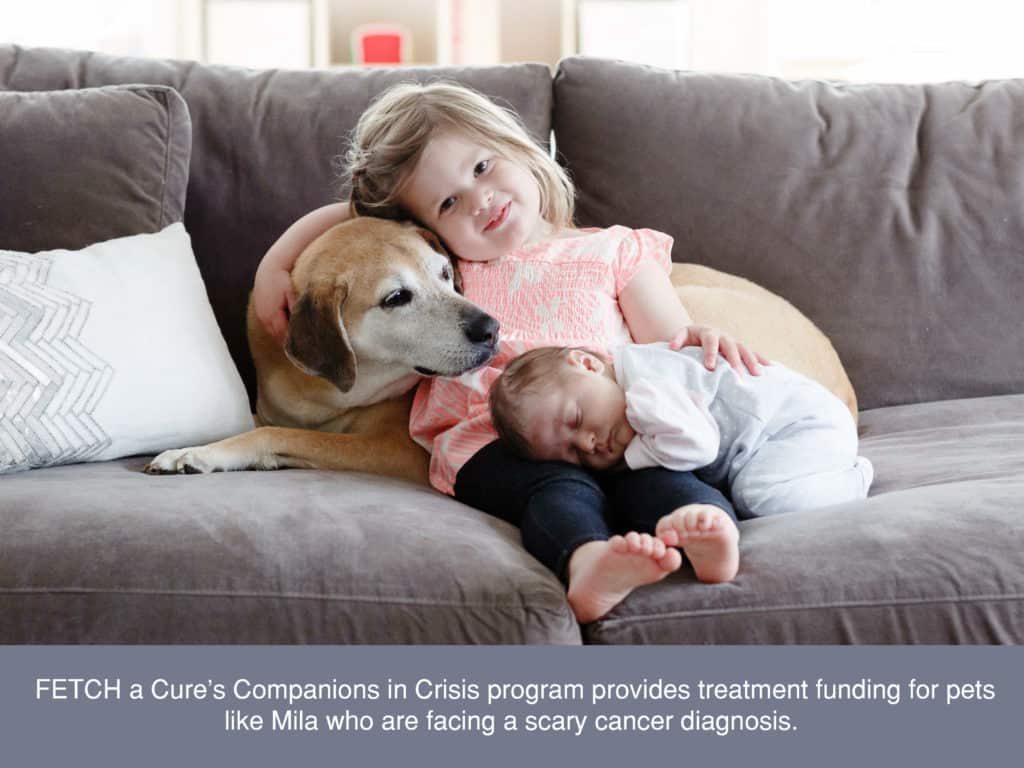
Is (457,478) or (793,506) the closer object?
(793,506)

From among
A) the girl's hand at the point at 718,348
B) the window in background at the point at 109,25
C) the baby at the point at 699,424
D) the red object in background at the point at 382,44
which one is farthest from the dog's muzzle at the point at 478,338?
the window in background at the point at 109,25

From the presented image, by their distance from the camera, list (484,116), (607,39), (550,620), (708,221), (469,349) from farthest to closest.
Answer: (607,39)
(708,221)
(484,116)
(469,349)
(550,620)

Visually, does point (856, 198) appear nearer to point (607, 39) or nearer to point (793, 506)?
point (793, 506)

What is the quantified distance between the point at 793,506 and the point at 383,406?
84 centimetres

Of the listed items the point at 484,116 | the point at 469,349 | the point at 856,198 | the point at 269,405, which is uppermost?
the point at 484,116

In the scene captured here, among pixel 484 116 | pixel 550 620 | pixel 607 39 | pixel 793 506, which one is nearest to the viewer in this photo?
pixel 550 620

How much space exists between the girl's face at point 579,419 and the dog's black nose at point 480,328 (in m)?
0.31

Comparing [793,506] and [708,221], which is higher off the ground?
[708,221]

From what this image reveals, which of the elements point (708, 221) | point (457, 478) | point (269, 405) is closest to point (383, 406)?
point (269, 405)

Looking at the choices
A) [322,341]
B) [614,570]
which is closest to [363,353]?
[322,341]

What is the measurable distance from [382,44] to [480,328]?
3768mm

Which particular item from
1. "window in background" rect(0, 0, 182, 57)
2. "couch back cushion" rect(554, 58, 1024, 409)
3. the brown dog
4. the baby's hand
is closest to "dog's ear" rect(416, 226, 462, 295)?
the brown dog

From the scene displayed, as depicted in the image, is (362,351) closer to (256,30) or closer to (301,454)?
(301,454)

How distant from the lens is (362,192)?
7.03 feet
